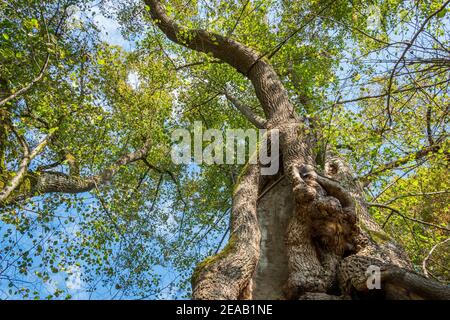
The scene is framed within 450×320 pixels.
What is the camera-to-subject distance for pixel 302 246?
171 inches

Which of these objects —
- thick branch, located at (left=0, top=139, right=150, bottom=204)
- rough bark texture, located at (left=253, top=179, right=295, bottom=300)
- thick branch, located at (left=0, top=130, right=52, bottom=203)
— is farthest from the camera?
thick branch, located at (left=0, top=139, right=150, bottom=204)

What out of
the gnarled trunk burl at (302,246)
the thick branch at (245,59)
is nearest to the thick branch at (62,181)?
the gnarled trunk burl at (302,246)

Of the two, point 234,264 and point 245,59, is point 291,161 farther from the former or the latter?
point 245,59

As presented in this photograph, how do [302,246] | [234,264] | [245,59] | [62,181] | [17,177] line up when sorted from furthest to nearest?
[245,59]
[62,181]
[17,177]
[302,246]
[234,264]

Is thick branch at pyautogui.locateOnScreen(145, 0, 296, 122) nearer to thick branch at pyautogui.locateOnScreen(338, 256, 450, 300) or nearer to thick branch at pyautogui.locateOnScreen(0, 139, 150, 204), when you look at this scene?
thick branch at pyautogui.locateOnScreen(338, 256, 450, 300)

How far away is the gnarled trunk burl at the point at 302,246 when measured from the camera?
10.6ft

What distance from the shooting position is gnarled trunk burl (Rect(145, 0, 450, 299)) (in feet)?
10.6

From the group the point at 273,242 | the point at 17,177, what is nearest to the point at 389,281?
the point at 273,242

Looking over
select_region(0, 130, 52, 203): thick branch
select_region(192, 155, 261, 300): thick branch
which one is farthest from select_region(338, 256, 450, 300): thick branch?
select_region(0, 130, 52, 203): thick branch


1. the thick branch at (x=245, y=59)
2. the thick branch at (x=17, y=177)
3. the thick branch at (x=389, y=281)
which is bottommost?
the thick branch at (x=389, y=281)

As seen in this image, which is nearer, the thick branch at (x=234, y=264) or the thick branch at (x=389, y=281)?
the thick branch at (x=389, y=281)

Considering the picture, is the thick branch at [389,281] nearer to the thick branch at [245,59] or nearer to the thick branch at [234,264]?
the thick branch at [234,264]

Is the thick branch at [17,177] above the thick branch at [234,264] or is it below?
above

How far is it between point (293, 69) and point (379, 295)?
29.8 feet
